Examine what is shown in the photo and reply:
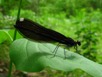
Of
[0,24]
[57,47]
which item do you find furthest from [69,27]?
[57,47]

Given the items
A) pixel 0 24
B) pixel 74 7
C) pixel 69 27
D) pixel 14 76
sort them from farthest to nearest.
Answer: pixel 74 7
pixel 69 27
pixel 0 24
pixel 14 76

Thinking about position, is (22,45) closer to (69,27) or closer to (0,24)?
(0,24)

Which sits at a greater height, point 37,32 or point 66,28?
point 37,32

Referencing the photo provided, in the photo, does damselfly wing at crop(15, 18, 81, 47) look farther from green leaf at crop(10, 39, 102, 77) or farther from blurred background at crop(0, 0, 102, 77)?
blurred background at crop(0, 0, 102, 77)

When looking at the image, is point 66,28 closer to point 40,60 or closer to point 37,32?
point 37,32

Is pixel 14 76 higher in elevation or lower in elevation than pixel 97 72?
lower

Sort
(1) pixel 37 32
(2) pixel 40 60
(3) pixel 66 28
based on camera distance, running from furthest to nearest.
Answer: (3) pixel 66 28 < (1) pixel 37 32 < (2) pixel 40 60

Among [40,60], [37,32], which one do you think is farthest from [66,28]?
[40,60]

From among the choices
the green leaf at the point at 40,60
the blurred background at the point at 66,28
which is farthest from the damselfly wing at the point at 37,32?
the blurred background at the point at 66,28
